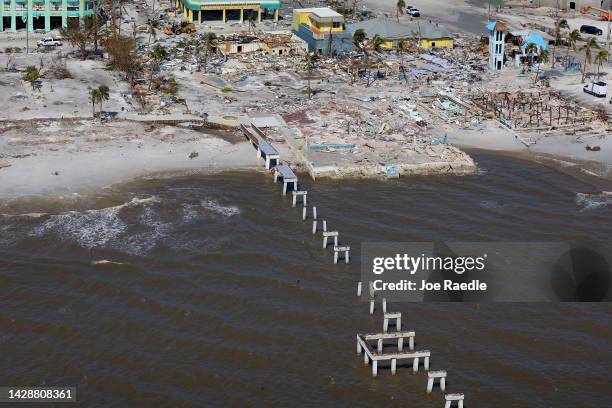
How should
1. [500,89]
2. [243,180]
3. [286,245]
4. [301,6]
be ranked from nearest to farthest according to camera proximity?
[286,245] < [243,180] < [500,89] < [301,6]

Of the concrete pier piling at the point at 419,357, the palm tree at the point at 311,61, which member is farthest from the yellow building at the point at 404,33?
the concrete pier piling at the point at 419,357

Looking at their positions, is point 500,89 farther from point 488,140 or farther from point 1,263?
point 1,263

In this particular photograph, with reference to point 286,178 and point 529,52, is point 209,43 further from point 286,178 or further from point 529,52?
point 286,178

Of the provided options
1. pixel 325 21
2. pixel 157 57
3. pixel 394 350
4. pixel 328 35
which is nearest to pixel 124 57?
pixel 157 57

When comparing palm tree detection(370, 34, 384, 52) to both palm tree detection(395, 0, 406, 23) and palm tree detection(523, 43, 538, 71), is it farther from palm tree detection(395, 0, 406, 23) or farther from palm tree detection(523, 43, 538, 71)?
palm tree detection(395, 0, 406, 23)

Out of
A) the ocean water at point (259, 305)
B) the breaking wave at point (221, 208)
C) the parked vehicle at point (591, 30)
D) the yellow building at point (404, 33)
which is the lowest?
the ocean water at point (259, 305)

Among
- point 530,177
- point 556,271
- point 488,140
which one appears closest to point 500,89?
point 488,140

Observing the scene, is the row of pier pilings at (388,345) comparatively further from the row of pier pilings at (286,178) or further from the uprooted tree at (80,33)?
the uprooted tree at (80,33)
